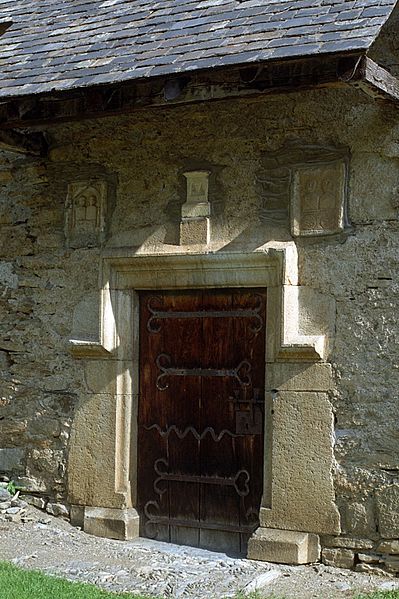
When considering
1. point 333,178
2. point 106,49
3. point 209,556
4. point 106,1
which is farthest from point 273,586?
point 106,1

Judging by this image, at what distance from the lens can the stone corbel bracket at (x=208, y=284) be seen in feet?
19.7

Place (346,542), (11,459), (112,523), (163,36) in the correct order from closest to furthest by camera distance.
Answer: (346,542) < (163,36) < (112,523) < (11,459)

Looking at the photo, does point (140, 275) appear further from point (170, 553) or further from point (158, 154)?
point (170, 553)

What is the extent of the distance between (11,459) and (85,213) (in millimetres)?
2016

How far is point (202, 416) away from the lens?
650cm

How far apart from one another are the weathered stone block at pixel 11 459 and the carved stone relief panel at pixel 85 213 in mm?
1679

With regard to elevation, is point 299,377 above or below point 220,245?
below

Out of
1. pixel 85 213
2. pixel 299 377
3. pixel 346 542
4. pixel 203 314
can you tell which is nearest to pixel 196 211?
pixel 203 314

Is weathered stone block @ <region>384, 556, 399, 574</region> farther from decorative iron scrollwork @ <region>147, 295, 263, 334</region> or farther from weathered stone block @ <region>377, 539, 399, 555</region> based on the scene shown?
decorative iron scrollwork @ <region>147, 295, 263, 334</region>

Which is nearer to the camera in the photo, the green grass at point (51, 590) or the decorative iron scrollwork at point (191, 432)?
the green grass at point (51, 590)

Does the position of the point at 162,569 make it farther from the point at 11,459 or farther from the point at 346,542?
the point at 11,459

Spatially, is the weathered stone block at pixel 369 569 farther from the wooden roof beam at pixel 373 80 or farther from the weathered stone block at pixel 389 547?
the wooden roof beam at pixel 373 80

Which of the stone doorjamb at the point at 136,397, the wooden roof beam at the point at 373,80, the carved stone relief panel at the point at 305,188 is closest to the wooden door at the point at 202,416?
the stone doorjamb at the point at 136,397

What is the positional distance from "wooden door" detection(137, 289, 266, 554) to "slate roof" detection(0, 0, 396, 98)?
167 centimetres
